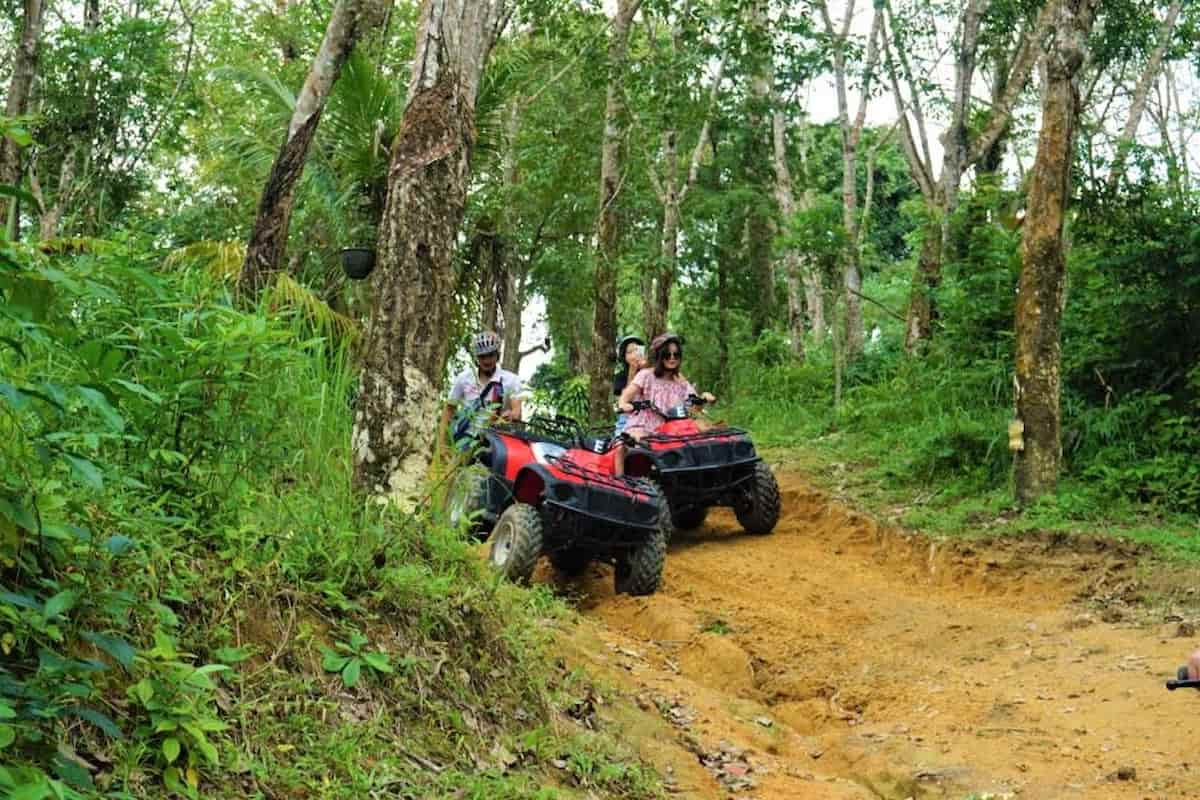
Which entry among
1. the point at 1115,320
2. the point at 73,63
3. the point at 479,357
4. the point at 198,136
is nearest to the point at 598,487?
the point at 479,357

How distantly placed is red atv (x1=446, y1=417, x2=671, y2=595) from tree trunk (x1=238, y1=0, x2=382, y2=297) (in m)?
2.06

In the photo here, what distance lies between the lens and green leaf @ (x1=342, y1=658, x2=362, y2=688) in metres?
4.18

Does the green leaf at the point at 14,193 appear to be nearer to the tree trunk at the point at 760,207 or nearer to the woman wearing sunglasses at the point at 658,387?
the woman wearing sunglasses at the point at 658,387

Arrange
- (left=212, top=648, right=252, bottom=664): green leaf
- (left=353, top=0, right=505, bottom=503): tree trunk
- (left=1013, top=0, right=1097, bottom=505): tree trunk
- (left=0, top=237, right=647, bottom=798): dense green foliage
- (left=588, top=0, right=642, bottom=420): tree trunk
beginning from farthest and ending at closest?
(left=588, top=0, right=642, bottom=420): tree trunk, (left=1013, top=0, right=1097, bottom=505): tree trunk, (left=353, top=0, right=505, bottom=503): tree trunk, (left=212, top=648, right=252, bottom=664): green leaf, (left=0, top=237, right=647, bottom=798): dense green foliage

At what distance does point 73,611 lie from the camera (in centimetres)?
347

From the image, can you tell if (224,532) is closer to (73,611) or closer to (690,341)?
(73,611)

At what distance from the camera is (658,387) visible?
37.4ft

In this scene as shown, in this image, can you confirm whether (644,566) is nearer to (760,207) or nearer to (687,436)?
(687,436)

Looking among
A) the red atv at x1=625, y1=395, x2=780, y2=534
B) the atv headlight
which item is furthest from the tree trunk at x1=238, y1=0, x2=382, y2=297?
the red atv at x1=625, y1=395, x2=780, y2=534

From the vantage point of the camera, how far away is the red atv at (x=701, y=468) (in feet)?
35.1

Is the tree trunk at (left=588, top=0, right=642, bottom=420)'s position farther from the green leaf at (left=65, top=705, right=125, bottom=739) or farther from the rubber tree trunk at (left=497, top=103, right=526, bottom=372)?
the green leaf at (left=65, top=705, right=125, bottom=739)

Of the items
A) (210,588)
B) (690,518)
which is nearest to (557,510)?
(690,518)

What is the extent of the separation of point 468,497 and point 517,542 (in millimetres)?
1408

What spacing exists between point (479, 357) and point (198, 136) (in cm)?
2078
